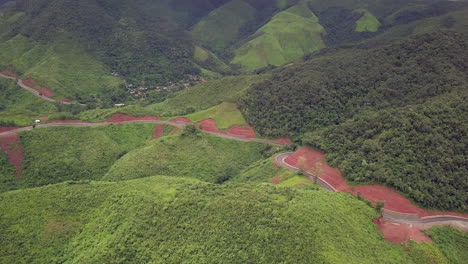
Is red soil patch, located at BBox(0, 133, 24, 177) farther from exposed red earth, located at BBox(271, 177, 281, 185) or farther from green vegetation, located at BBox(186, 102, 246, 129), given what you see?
exposed red earth, located at BBox(271, 177, 281, 185)

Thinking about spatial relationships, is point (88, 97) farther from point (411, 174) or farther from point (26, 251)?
point (411, 174)

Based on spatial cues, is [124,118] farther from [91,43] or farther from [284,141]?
[91,43]

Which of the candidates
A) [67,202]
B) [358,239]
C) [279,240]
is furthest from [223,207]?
[67,202]

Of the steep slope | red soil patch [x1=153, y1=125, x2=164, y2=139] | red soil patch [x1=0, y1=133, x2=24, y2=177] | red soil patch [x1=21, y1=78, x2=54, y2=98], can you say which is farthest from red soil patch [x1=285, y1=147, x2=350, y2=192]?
the steep slope

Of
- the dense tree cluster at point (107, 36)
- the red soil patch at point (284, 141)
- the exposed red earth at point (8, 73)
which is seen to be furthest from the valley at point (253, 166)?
the dense tree cluster at point (107, 36)

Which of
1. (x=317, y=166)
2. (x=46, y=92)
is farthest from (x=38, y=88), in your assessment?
(x=317, y=166)
